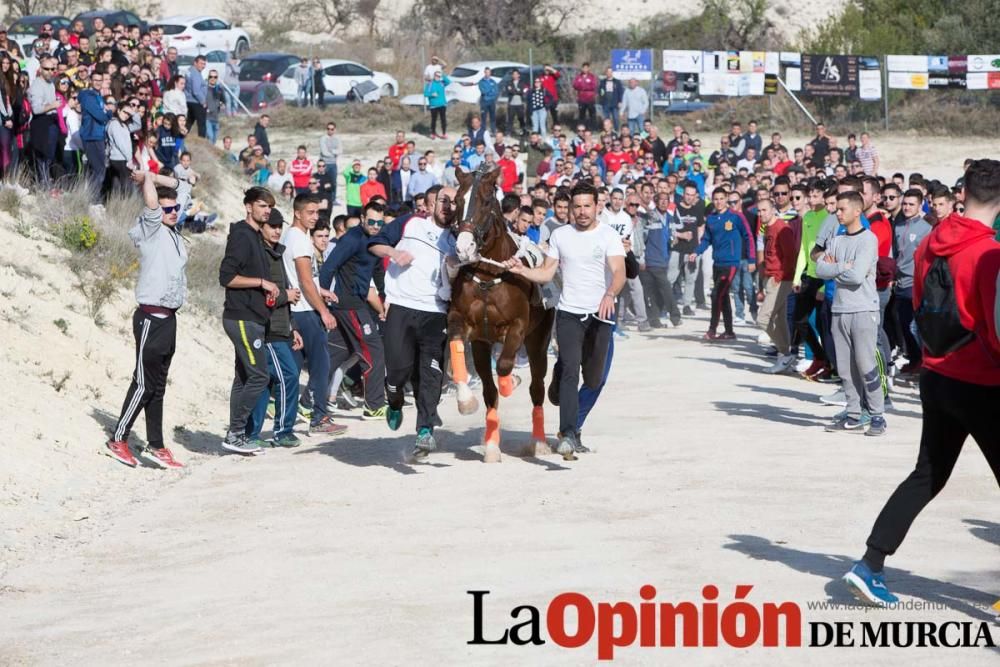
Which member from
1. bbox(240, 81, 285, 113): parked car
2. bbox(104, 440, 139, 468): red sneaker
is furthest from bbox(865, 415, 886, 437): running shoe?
bbox(240, 81, 285, 113): parked car

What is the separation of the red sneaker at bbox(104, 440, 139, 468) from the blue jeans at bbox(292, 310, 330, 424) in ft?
6.77

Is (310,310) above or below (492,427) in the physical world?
above

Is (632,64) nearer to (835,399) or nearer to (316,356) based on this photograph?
(835,399)

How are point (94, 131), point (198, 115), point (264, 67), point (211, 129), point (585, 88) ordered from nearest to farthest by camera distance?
point (94, 131)
point (198, 115)
point (211, 129)
point (585, 88)
point (264, 67)

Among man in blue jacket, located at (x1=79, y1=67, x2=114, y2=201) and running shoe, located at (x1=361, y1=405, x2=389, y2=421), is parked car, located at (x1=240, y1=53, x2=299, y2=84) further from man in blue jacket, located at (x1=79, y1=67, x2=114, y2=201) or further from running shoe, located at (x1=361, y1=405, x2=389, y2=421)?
running shoe, located at (x1=361, y1=405, x2=389, y2=421)

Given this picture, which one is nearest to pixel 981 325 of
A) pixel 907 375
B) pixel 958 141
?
pixel 907 375

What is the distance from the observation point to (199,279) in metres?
19.8

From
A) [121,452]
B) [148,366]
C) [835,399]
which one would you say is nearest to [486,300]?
[148,366]

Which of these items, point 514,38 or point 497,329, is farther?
point 514,38

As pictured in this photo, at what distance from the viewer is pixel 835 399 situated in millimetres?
15359

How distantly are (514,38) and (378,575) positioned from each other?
156 ft

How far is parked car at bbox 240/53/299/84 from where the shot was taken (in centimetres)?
4169

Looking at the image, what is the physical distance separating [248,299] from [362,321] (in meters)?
2.82

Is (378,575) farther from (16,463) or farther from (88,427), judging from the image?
(88,427)
